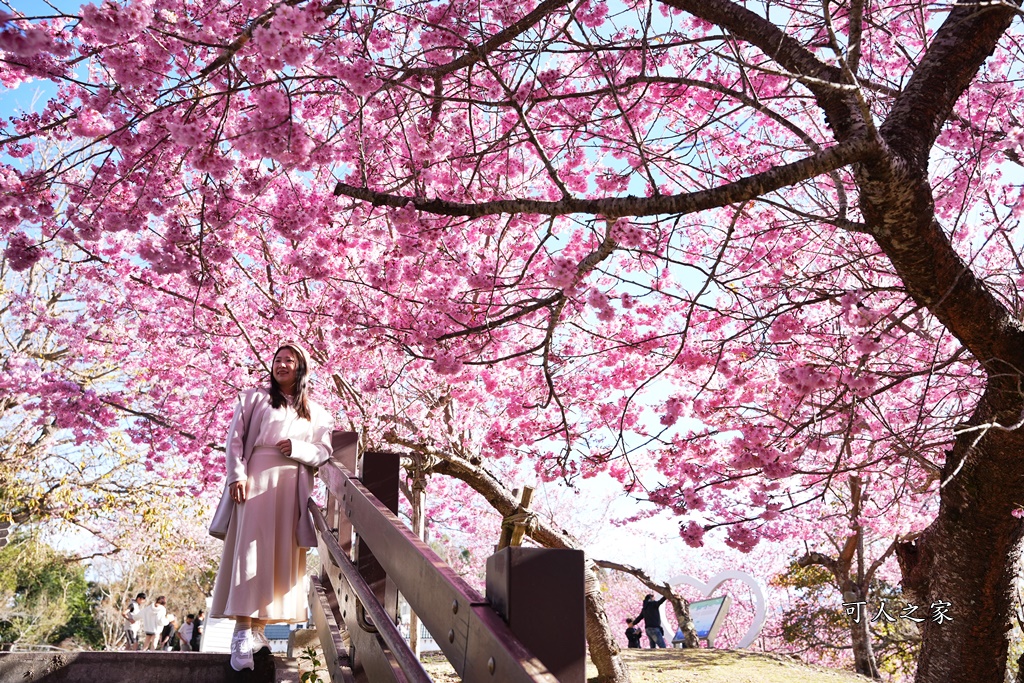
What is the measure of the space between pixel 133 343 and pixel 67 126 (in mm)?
8070

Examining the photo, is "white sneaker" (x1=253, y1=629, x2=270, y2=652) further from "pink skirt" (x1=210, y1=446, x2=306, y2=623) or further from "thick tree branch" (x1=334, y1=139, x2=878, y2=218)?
"thick tree branch" (x1=334, y1=139, x2=878, y2=218)

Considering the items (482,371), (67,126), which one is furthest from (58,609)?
(67,126)

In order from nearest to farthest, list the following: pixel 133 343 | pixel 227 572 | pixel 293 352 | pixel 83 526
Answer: pixel 227 572
pixel 293 352
pixel 133 343
pixel 83 526

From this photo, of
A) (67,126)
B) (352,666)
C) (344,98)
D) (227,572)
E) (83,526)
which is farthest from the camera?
(83,526)

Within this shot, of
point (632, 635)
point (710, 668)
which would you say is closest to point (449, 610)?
Answer: point (710, 668)

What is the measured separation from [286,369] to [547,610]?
3378 mm

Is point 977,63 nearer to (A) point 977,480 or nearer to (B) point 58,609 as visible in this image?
(A) point 977,480

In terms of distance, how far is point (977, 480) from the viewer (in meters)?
Answer: 5.02

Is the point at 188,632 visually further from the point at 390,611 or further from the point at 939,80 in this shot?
the point at 939,80

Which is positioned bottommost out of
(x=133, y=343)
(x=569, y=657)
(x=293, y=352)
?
(x=569, y=657)

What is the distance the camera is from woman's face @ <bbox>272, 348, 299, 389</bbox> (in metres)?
4.38

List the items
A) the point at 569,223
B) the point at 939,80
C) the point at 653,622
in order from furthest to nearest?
the point at 653,622, the point at 569,223, the point at 939,80

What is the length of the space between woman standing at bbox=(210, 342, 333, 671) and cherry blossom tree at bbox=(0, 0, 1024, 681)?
867 mm

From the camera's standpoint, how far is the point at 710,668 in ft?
29.4
